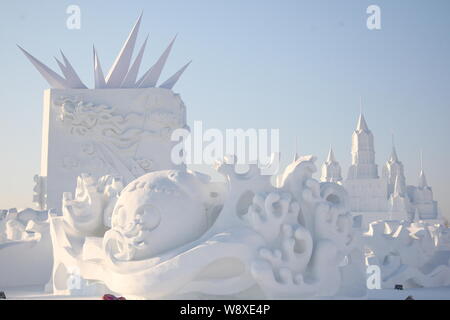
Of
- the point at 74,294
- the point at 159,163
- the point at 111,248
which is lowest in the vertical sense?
the point at 74,294

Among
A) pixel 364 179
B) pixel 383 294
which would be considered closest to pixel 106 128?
pixel 383 294

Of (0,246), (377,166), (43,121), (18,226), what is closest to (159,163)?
(43,121)

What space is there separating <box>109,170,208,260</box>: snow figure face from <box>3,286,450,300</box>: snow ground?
1245 millimetres

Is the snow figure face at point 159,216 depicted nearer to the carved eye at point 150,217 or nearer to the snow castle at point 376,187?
the carved eye at point 150,217

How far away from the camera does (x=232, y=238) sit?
8.05 m

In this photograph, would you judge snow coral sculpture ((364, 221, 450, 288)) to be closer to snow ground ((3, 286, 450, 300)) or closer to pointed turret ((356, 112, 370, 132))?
snow ground ((3, 286, 450, 300))

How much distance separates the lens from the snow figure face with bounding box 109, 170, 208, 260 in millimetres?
8250

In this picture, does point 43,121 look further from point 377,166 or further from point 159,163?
point 377,166

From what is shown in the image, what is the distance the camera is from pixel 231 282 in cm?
809

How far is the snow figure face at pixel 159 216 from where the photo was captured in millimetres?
8250

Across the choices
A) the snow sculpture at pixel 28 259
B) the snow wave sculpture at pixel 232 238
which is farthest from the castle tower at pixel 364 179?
the snow wave sculpture at pixel 232 238

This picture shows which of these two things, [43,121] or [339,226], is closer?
[339,226]

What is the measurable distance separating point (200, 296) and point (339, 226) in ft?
7.27

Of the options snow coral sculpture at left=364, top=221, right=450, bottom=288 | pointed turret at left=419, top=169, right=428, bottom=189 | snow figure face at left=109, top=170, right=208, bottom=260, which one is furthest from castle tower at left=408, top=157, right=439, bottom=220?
snow figure face at left=109, top=170, right=208, bottom=260
